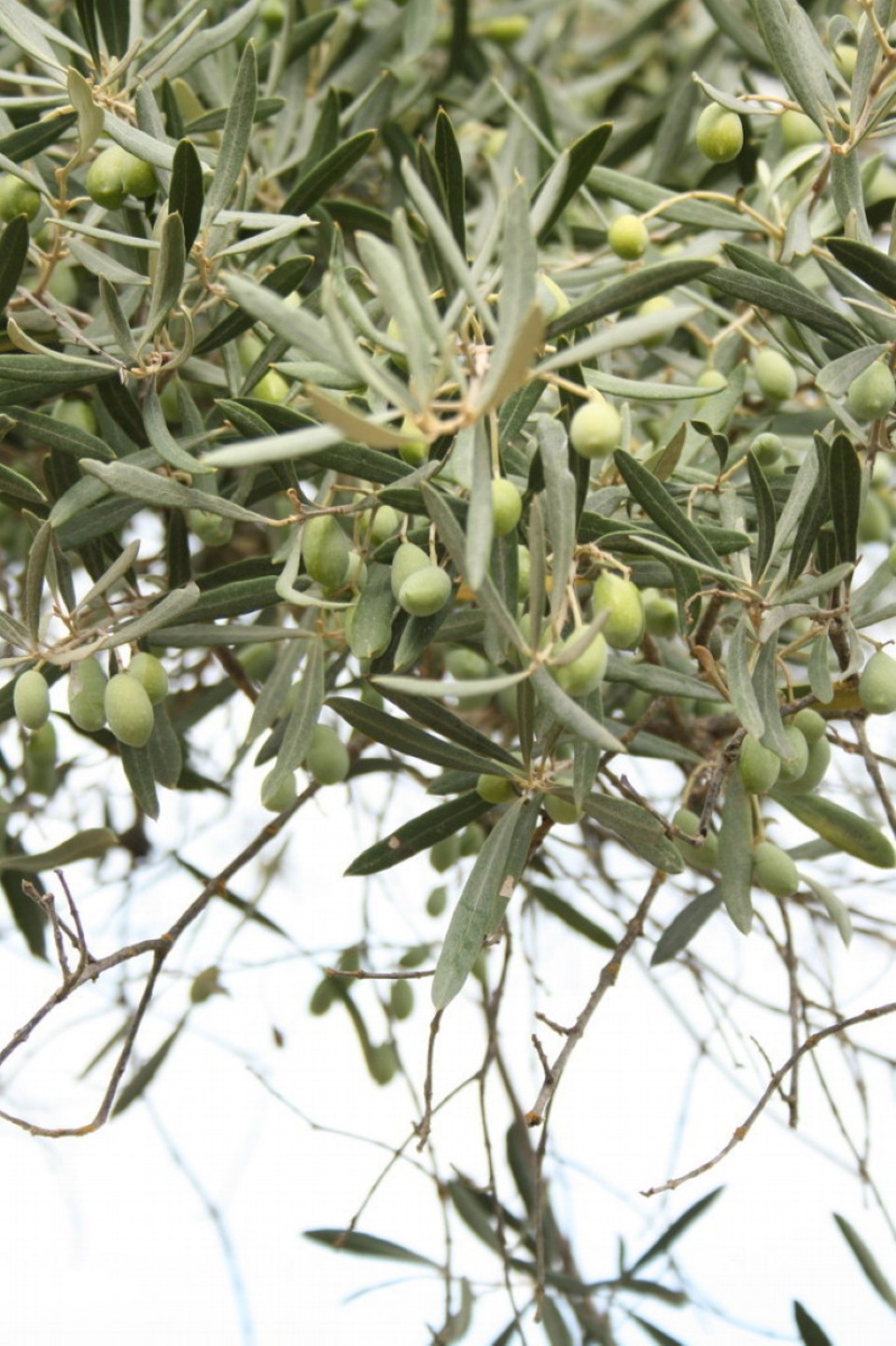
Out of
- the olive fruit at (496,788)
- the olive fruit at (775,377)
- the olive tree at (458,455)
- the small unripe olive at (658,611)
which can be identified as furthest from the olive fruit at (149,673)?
the olive fruit at (775,377)

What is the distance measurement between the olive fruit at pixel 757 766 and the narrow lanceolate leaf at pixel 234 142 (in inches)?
16.6

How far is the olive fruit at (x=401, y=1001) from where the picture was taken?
→ 136 cm

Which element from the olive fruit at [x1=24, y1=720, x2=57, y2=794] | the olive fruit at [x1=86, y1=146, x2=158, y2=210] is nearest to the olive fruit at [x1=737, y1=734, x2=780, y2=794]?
the olive fruit at [x1=86, y1=146, x2=158, y2=210]

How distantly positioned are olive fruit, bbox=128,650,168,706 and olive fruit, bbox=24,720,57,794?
15.1 inches

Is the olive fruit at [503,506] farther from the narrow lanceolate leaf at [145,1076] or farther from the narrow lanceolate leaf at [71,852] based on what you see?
the narrow lanceolate leaf at [145,1076]

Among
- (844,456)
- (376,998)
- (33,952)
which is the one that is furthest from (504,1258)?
(844,456)

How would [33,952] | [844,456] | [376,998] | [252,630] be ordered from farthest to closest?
[376,998]
[33,952]
[252,630]
[844,456]

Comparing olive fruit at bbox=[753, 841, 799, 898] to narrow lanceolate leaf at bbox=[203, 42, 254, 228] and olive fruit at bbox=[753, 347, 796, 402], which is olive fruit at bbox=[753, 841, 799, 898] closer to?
olive fruit at bbox=[753, 347, 796, 402]

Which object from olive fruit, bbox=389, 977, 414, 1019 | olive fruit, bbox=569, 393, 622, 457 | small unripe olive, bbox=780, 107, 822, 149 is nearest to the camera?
olive fruit, bbox=569, 393, 622, 457

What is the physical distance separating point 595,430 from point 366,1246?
0.94m

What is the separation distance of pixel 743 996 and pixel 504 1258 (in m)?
0.38

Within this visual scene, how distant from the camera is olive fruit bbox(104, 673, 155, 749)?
0.78 m

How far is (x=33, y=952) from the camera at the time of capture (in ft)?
4.01

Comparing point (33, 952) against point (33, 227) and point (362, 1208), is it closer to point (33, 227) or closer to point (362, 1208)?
point (362, 1208)
